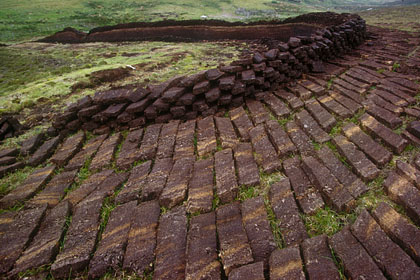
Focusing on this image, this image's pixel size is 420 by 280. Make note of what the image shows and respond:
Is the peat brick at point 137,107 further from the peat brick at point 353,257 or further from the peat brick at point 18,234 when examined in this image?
the peat brick at point 353,257

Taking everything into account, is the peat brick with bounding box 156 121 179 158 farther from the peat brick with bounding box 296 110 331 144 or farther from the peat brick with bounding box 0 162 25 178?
the peat brick with bounding box 0 162 25 178

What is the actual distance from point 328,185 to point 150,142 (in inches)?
88.4

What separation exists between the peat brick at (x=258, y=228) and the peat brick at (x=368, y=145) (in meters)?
1.27

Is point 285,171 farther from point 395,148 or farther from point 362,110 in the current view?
point 362,110

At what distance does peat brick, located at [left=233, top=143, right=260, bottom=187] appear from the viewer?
7.76 ft

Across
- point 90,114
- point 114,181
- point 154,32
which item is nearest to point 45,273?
point 114,181

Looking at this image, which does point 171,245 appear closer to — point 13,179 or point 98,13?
point 13,179

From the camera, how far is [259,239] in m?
1.80

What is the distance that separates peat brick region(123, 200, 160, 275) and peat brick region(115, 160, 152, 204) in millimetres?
207

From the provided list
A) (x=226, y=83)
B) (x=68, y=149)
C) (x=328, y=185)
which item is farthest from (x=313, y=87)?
(x=68, y=149)

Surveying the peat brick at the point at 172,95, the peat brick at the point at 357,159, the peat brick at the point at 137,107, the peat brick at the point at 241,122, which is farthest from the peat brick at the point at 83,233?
the peat brick at the point at 357,159

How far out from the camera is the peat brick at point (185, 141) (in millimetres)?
2968

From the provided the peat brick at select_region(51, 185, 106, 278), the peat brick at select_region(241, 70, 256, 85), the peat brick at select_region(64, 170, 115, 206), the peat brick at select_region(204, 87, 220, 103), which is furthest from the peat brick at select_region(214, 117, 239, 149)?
the peat brick at select_region(51, 185, 106, 278)

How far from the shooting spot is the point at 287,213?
198cm
